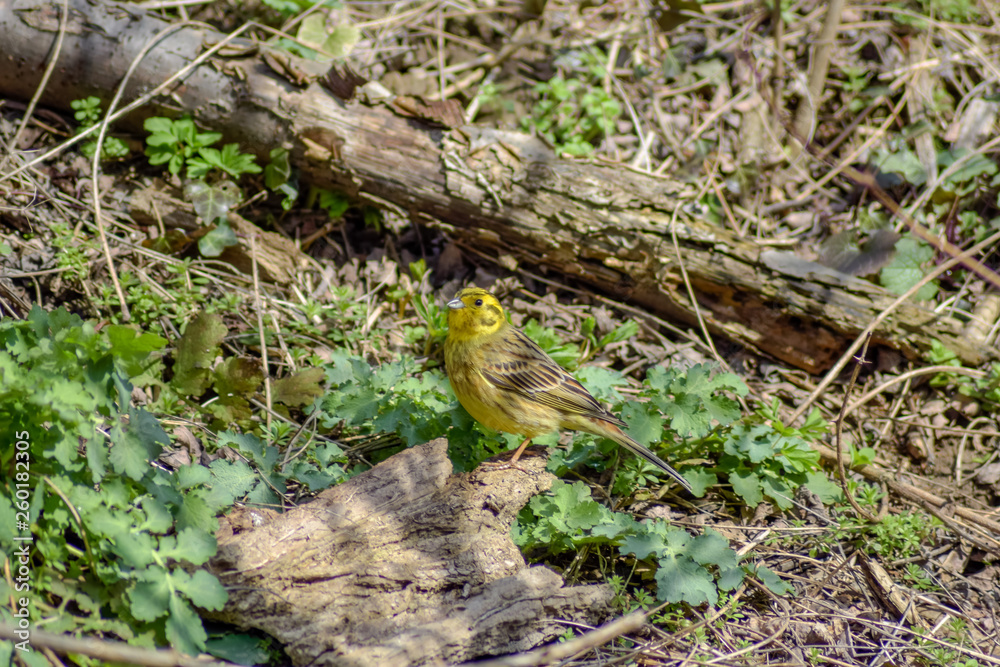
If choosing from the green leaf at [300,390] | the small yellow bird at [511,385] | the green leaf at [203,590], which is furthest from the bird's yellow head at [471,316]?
the green leaf at [203,590]

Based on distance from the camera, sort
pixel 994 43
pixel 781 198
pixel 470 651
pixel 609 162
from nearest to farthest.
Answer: pixel 470 651, pixel 609 162, pixel 781 198, pixel 994 43

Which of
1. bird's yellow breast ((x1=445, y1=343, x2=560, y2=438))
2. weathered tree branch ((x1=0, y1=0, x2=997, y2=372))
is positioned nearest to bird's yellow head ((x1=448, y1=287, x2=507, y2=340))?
bird's yellow breast ((x1=445, y1=343, x2=560, y2=438))

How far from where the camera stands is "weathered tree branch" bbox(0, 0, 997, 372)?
221 inches

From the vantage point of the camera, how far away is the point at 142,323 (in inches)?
197

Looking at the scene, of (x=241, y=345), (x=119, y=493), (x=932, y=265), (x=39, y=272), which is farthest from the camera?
(x=932, y=265)

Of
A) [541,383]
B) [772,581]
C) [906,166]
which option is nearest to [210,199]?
[541,383]

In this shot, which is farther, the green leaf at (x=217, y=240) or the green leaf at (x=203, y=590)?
the green leaf at (x=217, y=240)

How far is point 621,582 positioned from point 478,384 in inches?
53.6

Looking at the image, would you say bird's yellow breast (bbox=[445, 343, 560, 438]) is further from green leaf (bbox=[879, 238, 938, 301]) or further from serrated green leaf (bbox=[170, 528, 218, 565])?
green leaf (bbox=[879, 238, 938, 301])

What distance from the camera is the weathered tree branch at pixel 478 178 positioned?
5609 millimetres

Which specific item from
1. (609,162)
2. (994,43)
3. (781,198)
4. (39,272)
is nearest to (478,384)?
(609,162)

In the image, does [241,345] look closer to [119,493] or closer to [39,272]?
[39,272]

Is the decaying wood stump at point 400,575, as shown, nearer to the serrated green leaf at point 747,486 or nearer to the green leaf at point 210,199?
the serrated green leaf at point 747,486

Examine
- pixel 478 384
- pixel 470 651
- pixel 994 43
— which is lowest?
pixel 470 651
